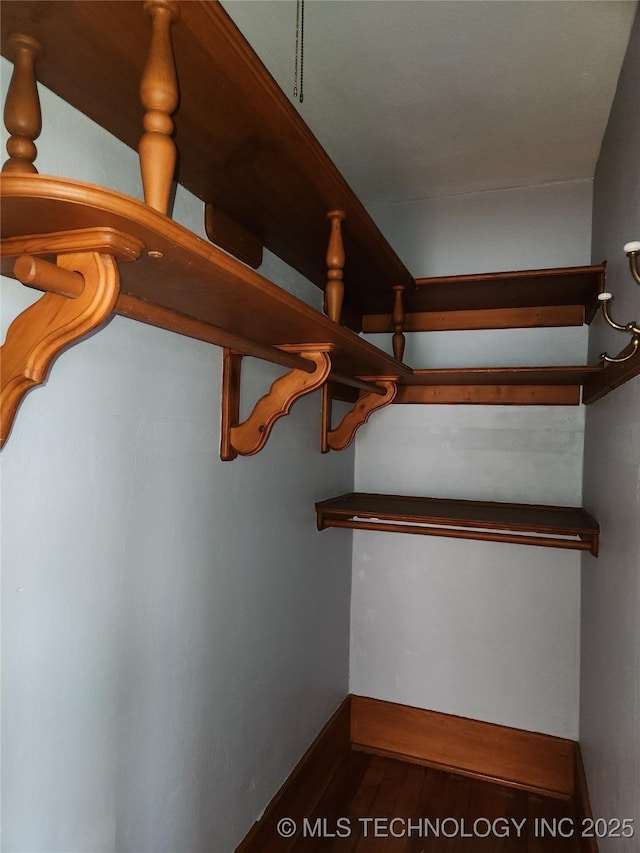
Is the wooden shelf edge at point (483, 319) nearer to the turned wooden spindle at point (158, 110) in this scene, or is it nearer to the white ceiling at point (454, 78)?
the white ceiling at point (454, 78)

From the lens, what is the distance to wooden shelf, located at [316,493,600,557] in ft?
5.09

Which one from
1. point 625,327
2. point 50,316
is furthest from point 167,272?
point 625,327

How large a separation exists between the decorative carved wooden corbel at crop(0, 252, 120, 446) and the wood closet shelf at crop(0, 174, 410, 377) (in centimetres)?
4

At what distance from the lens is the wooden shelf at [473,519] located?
5.09 feet

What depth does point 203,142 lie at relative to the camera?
3.13 ft

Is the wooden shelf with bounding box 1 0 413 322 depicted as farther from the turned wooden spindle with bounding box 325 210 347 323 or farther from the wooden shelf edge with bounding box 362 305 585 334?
the wooden shelf edge with bounding box 362 305 585 334

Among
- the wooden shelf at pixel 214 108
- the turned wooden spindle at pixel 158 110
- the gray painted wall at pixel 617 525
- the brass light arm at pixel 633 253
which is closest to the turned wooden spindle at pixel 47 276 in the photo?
the turned wooden spindle at pixel 158 110

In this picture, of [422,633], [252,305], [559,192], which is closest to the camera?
[252,305]

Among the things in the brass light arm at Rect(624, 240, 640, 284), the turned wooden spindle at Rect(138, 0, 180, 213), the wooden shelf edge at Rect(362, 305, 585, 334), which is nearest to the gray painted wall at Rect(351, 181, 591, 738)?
the wooden shelf edge at Rect(362, 305, 585, 334)

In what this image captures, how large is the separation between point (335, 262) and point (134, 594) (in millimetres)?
822

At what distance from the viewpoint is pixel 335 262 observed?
3.92 feet

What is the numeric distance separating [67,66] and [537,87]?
1122 millimetres

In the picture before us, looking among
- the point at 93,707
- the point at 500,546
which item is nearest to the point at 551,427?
the point at 500,546

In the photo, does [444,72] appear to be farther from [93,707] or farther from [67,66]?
[93,707]
